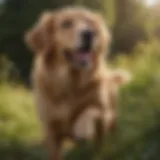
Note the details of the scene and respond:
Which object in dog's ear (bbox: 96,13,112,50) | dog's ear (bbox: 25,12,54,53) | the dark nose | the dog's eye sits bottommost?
the dark nose

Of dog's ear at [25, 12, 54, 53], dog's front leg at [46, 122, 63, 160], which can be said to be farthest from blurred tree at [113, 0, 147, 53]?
dog's front leg at [46, 122, 63, 160]

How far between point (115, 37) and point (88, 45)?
0.14 metres

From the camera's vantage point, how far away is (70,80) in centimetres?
215

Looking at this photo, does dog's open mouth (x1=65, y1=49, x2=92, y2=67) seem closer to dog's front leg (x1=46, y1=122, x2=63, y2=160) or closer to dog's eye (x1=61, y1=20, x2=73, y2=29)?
dog's eye (x1=61, y1=20, x2=73, y2=29)

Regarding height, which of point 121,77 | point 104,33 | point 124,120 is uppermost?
point 104,33

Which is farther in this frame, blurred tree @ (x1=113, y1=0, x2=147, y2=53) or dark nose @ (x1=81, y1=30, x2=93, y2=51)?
blurred tree @ (x1=113, y1=0, x2=147, y2=53)

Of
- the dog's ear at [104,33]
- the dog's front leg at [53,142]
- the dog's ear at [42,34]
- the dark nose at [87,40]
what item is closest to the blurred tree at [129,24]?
the dog's ear at [104,33]

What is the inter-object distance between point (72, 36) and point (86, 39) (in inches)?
2.1

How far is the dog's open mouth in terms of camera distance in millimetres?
2049

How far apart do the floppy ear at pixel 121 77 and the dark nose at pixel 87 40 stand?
16 centimetres

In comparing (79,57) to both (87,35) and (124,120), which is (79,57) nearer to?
(87,35)

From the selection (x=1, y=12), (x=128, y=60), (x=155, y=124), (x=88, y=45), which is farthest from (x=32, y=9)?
(x=155, y=124)

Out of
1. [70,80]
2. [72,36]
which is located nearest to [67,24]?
[72,36]

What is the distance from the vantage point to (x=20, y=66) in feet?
7.06
